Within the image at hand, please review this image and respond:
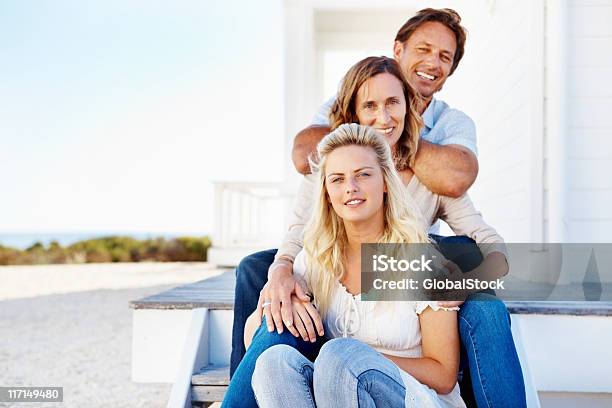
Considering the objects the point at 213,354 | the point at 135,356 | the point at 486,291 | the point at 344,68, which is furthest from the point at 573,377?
the point at 344,68

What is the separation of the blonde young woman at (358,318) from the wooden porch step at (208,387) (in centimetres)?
44

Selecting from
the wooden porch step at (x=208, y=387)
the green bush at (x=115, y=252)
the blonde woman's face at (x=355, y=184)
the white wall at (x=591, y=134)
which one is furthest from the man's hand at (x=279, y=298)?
the green bush at (x=115, y=252)

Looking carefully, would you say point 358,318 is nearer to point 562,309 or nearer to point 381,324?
point 381,324

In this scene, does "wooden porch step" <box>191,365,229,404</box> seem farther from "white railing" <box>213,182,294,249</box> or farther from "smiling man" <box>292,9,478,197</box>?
"white railing" <box>213,182,294,249</box>

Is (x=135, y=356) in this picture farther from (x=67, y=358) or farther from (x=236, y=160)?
(x=236, y=160)

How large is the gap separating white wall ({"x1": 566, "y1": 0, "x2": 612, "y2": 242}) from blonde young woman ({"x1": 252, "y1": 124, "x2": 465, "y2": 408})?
127 cm

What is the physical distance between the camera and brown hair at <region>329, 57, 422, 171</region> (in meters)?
1.78

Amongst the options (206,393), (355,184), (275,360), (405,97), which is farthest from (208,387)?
(405,97)

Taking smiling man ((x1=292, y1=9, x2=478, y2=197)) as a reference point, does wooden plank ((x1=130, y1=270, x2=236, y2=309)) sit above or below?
below

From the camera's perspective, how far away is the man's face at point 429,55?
6.75 feet

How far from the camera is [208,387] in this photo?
183 cm

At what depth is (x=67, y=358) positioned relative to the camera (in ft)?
12.3

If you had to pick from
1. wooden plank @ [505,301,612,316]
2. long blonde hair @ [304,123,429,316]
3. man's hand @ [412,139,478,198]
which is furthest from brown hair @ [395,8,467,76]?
wooden plank @ [505,301,612,316]

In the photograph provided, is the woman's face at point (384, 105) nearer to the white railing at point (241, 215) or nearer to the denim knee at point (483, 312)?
the denim knee at point (483, 312)
